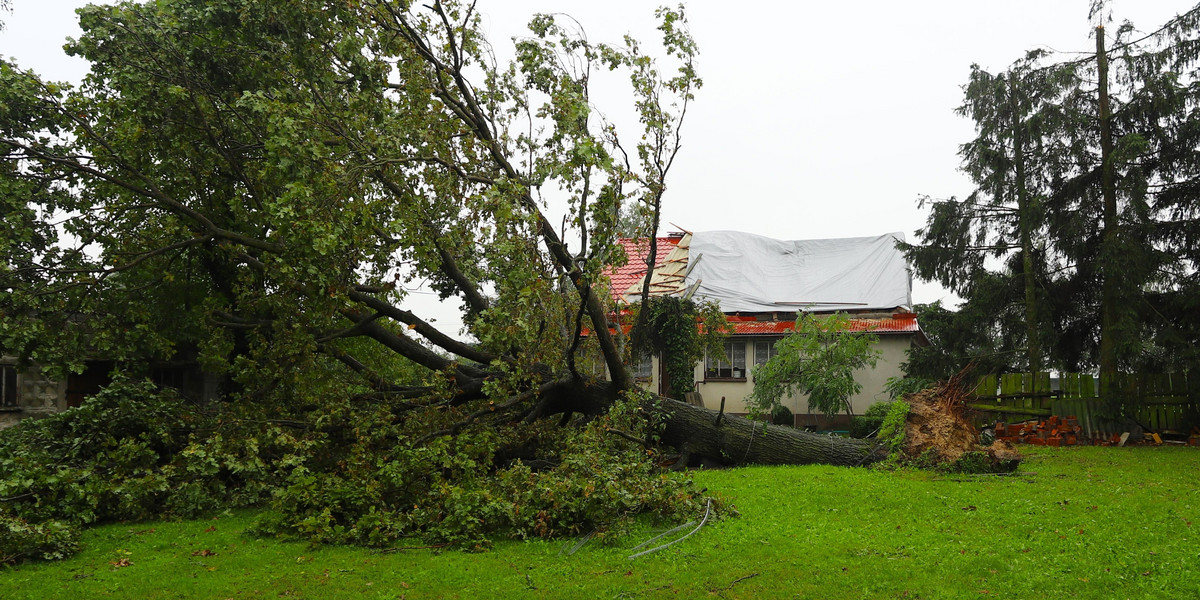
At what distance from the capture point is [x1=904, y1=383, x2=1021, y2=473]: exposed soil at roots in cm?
1064

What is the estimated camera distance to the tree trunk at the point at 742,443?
11781mm

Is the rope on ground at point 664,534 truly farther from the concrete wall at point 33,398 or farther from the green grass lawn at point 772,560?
the concrete wall at point 33,398

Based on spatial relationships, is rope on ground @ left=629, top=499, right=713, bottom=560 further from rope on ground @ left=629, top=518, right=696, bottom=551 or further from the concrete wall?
the concrete wall

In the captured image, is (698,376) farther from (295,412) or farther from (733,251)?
(295,412)

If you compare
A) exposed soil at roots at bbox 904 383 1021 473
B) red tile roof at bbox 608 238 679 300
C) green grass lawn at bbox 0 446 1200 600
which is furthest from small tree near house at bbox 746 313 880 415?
green grass lawn at bbox 0 446 1200 600

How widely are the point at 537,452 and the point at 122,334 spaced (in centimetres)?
591

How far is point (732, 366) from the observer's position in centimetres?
2264

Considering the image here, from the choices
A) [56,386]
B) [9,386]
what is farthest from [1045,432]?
[9,386]

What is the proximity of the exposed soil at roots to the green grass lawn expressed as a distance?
198 centimetres

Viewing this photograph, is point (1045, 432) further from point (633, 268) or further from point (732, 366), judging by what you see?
point (633, 268)

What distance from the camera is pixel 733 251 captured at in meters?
25.3

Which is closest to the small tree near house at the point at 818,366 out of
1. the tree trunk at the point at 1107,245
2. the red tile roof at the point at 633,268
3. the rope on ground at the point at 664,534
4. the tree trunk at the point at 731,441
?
the tree trunk at the point at 1107,245

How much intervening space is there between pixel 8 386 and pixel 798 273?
64.5ft

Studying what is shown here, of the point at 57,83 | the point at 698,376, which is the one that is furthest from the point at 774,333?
Answer: the point at 57,83
